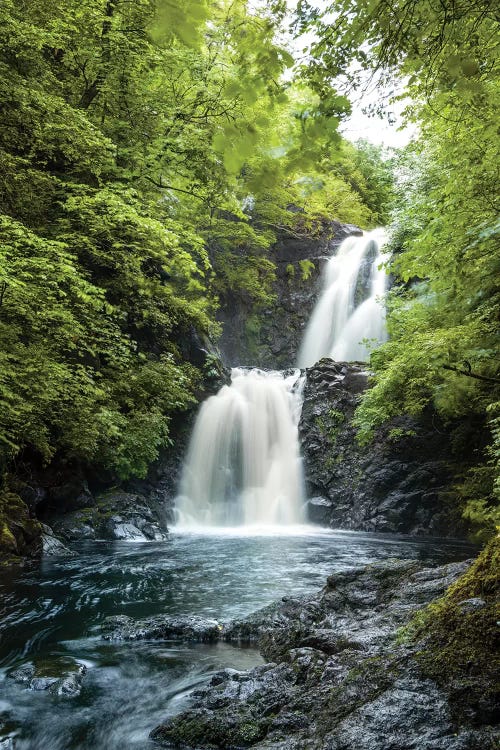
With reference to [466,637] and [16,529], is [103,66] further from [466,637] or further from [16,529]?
[466,637]

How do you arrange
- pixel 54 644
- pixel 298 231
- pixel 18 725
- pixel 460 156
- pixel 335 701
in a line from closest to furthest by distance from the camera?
1. pixel 335 701
2. pixel 18 725
3. pixel 54 644
4. pixel 460 156
5. pixel 298 231

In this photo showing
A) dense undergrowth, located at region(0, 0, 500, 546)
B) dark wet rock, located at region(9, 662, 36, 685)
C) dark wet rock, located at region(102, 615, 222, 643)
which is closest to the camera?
dense undergrowth, located at region(0, 0, 500, 546)

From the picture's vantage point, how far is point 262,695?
2.71 meters

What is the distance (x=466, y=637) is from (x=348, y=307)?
19355 millimetres

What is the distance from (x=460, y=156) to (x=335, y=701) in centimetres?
614

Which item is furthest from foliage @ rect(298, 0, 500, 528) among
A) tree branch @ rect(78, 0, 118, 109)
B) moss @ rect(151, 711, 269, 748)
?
tree branch @ rect(78, 0, 118, 109)

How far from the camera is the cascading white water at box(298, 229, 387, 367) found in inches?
767

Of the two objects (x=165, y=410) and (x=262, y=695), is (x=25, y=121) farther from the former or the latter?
(x=262, y=695)

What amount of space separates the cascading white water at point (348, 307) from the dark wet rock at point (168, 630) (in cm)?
1520

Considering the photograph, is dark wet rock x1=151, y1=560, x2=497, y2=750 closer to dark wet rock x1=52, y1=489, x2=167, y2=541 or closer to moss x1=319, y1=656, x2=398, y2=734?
moss x1=319, y1=656, x2=398, y2=734

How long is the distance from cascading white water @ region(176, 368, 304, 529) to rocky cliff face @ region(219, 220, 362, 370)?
582cm

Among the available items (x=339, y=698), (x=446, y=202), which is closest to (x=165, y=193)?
(x=446, y=202)

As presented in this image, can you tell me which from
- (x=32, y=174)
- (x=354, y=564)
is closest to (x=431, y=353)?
(x=354, y=564)

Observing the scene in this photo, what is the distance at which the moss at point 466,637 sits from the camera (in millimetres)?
1981
